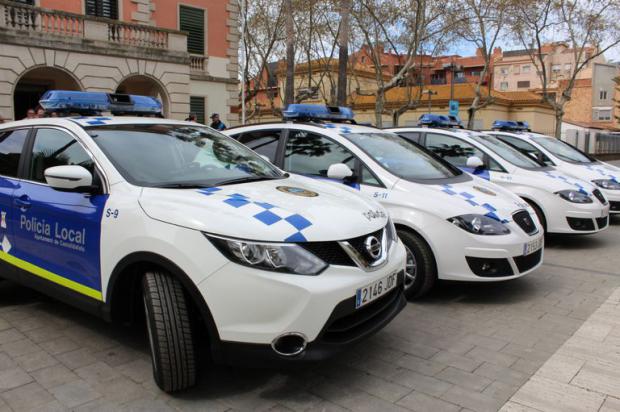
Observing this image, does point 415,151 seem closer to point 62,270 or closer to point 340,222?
point 340,222

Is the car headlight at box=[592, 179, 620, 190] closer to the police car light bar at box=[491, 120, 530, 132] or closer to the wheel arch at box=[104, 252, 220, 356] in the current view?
the police car light bar at box=[491, 120, 530, 132]

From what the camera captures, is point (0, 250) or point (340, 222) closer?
point (340, 222)

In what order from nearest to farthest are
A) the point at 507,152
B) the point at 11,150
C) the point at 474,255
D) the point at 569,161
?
the point at 11,150 < the point at 474,255 < the point at 507,152 < the point at 569,161

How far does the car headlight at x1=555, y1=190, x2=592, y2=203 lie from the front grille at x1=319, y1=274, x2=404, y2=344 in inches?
178

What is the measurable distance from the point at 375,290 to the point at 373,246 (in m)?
0.26

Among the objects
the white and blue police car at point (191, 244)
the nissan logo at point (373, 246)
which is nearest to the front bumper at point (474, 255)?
the white and blue police car at point (191, 244)

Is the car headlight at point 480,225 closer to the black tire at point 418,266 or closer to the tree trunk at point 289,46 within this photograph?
the black tire at point 418,266

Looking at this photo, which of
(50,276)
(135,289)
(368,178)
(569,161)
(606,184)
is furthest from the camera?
(569,161)

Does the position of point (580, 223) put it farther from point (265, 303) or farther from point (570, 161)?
point (265, 303)

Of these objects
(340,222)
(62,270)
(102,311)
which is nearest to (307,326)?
(340,222)

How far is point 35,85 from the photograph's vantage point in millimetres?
18000

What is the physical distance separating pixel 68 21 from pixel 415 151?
46.0ft

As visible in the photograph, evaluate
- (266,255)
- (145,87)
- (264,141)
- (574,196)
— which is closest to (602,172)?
(574,196)

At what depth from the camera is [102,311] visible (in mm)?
3398
